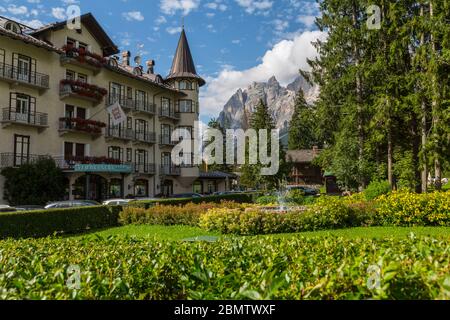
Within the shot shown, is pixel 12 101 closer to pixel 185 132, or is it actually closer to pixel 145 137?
pixel 145 137

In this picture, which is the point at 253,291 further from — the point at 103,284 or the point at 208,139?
the point at 208,139

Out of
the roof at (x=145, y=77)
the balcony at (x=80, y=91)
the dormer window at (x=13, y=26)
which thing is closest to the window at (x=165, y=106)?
the roof at (x=145, y=77)

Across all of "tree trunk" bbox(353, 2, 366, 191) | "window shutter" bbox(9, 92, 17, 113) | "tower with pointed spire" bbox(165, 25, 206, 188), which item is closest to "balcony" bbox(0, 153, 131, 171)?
"window shutter" bbox(9, 92, 17, 113)

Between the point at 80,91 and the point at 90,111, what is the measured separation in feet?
9.07

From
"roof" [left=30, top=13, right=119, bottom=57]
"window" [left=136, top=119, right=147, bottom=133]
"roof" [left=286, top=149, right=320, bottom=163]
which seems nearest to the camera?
"roof" [left=30, top=13, right=119, bottom=57]

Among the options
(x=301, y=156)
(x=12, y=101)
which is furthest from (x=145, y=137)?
(x=301, y=156)

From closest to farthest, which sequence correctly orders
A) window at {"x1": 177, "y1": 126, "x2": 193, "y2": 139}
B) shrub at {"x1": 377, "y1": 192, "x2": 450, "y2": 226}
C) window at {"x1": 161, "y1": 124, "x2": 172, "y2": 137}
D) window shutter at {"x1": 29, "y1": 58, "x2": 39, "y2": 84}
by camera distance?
shrub at {"x1": 377, "y1": 192, "x2": 450, "y2": 226}, window shutter at {"x1": 29, "y1": 58, "x2": 39, "y2": 84}, window at {"x1": 161, "y1": 124, "x2": 172, "y2": 137}, window at {"x1": 177, "y1": 126, "x2": 193, "y2": 139}

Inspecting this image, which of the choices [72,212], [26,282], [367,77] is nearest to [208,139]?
[367,77]

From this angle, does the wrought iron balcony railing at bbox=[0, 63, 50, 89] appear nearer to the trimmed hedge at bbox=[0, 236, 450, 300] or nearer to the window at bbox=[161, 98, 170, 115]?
the window at bbox=[161, 98, 170, 115]

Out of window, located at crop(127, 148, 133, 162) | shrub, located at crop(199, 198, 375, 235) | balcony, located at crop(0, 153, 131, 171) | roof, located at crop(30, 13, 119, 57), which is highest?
roof, located at crop(30, 13, 119, 57)

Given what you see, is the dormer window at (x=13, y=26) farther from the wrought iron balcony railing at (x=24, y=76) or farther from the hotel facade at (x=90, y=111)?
the wrought iron balcony railing at (x=24, y=76)

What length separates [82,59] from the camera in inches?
1256

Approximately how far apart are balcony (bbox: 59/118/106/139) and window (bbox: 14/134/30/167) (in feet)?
9.62

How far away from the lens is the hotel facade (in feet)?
91.3
